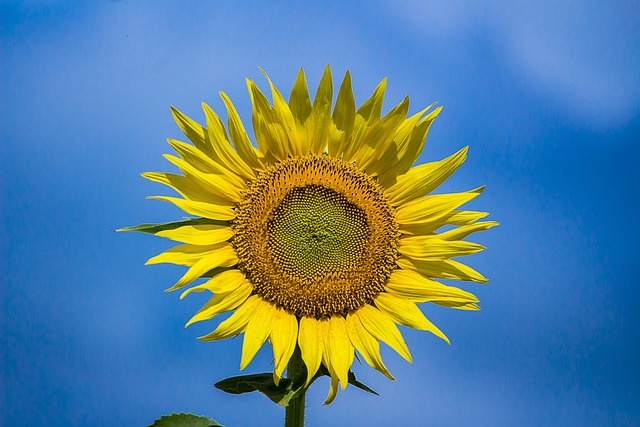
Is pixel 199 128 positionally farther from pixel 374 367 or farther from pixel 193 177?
pixel 374 367

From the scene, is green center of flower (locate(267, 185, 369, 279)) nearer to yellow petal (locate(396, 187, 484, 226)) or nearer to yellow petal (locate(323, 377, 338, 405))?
yellow petal (locate(396, 187, 484, 226))

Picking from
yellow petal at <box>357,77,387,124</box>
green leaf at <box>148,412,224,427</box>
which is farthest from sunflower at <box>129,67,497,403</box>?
green leaf at <box>148,412,224,427</box>

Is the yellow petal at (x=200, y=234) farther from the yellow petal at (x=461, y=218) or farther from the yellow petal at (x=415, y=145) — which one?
the yellow petal at (x=461, y=218)

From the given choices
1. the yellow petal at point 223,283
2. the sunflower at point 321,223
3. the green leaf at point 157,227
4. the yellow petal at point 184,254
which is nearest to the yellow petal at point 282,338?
the sunflower at point 321,223

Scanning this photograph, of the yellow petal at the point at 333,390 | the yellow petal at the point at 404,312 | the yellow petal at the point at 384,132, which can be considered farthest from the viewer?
the yellow petal at the point at 384,132

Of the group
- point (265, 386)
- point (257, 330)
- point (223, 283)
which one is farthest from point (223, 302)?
point (265, 386)

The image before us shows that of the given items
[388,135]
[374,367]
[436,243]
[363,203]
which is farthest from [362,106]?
[374,367]
